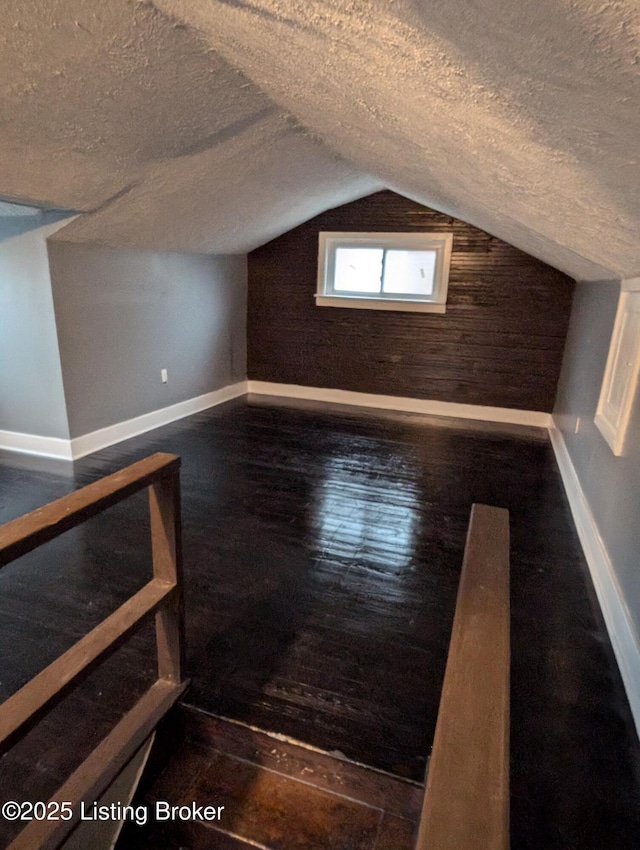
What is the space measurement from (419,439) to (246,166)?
2429mm

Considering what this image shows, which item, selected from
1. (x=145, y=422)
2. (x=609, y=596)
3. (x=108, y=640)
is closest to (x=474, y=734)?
(x=108, y=640)

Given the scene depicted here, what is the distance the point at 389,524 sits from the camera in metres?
2.68

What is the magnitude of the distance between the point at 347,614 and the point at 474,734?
3.95 feet

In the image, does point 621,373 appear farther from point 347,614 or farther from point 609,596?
point 347,614

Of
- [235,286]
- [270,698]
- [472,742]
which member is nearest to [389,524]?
[270,698]

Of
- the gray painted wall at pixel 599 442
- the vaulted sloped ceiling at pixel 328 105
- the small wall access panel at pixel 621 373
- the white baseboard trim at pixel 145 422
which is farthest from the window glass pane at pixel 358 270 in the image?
the small wall access panel at pixel 621 373

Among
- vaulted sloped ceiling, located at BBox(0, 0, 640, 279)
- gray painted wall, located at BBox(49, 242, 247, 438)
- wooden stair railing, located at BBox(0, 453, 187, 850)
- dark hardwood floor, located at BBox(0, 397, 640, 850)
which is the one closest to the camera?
vaulted sloped ceiling, located at BBox(0, 0, 640, 279)

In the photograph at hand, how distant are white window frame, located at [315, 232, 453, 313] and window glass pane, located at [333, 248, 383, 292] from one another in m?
0.05

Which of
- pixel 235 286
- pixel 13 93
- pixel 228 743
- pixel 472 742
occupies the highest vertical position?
pixel 13 93

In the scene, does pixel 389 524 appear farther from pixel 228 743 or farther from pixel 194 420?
pixel 194 420

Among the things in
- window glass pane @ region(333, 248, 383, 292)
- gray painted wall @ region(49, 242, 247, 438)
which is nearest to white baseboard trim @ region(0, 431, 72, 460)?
gray painted wall @ region(49, 242, 247, 438)

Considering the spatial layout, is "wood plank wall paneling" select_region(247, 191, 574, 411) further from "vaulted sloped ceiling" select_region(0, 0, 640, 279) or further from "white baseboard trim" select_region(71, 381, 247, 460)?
"vaulted sloped ceiling" select_region(0, 0, 640, 279)

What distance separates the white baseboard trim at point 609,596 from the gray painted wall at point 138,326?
3251mm

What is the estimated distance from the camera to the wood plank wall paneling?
4.56m
